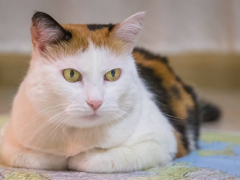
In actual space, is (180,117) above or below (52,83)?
below

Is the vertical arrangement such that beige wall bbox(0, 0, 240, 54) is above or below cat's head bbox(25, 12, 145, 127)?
above

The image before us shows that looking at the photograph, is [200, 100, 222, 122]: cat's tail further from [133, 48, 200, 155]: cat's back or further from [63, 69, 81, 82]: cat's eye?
[63, 69, 81, 82]: cat's eye

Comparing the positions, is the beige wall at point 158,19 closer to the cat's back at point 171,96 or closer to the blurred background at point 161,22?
the blurred background at point 161,22

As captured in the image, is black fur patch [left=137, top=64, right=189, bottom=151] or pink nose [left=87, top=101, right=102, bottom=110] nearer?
pink nose [left=87, top=101, right=102, bottom=110]

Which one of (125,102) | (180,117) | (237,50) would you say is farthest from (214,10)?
(125,102)

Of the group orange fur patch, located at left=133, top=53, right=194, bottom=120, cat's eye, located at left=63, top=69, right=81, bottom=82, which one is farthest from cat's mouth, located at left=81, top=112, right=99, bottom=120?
orange fur patch, located at left=133, top=53, right=194, bottom=120

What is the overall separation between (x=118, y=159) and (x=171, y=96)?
529 millimetres

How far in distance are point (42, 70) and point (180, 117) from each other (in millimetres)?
700

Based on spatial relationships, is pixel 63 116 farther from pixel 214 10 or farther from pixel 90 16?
pixel 214 10

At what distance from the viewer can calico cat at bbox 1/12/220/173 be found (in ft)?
3.49

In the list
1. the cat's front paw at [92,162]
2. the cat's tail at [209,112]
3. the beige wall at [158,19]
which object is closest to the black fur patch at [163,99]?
the cat's front paw at [92,162]

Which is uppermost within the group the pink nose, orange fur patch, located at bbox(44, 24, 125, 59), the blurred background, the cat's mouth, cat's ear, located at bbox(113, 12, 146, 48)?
the blurred background

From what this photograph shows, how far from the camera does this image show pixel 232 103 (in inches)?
123

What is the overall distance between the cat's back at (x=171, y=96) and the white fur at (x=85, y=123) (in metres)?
0.18
